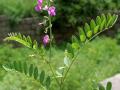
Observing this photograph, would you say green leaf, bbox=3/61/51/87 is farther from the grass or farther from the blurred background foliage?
the blurred background foliage

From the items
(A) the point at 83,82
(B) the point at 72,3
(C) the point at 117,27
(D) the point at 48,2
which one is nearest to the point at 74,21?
(B) the point at 72,3

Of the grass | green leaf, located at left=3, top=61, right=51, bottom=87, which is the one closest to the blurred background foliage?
the grass

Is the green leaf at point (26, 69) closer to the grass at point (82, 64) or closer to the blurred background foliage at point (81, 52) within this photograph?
the grass at point (82, 64)

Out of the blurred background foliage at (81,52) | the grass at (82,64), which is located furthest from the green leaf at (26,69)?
the blurred background foliage at (81,52)

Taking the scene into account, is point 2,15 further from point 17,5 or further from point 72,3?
point 72,3

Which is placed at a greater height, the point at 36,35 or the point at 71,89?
the point at 71,89

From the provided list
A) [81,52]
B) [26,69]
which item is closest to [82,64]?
[81,52]

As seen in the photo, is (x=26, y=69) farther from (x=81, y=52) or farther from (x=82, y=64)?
(x=81, y=52)
